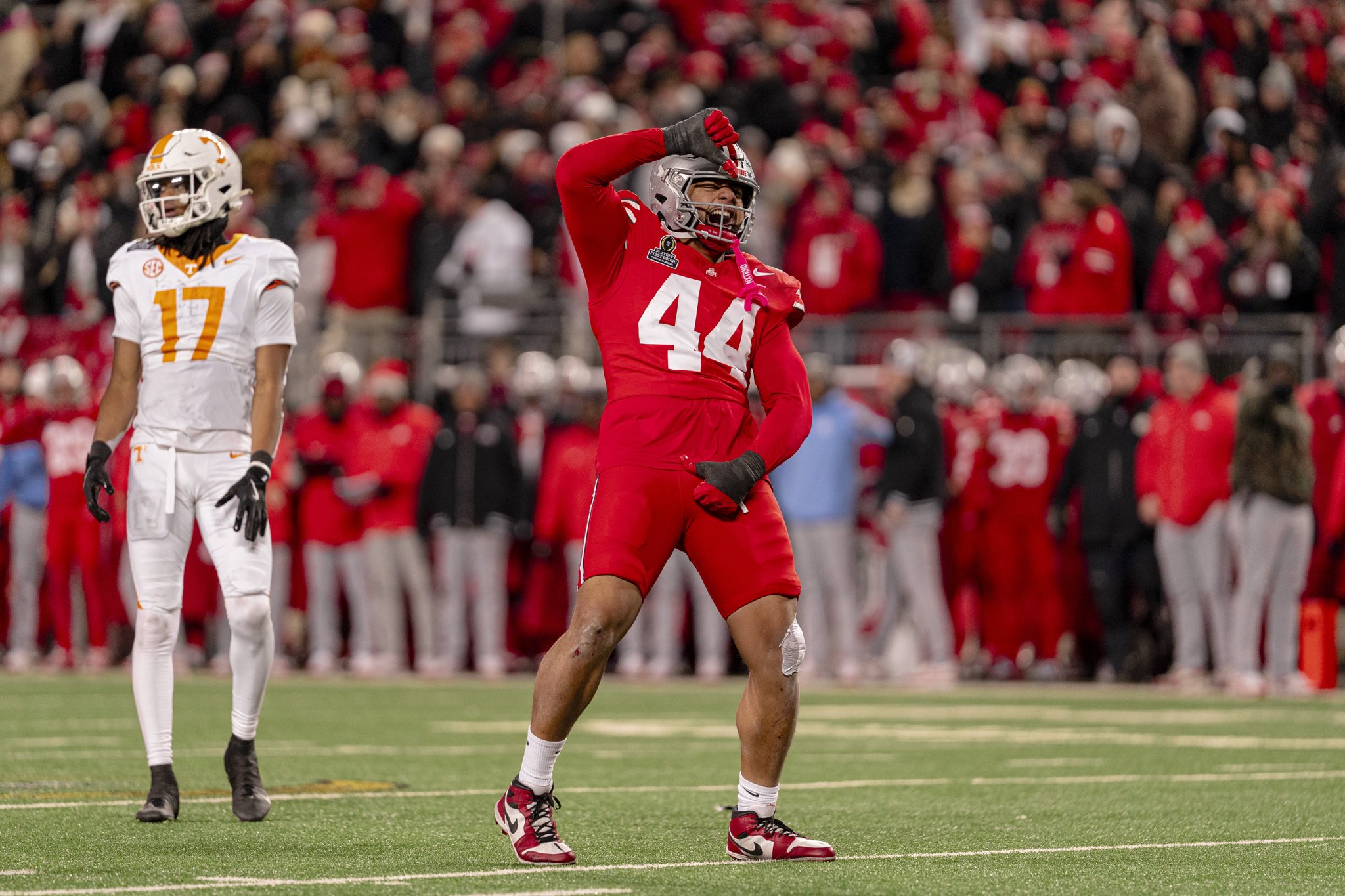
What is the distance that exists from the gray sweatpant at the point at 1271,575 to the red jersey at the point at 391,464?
19.5 feet

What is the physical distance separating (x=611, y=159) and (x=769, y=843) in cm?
191

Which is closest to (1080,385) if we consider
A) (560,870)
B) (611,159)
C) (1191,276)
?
(1191,276)

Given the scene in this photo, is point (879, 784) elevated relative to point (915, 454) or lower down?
lower down

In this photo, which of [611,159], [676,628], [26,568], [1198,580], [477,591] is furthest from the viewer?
[26,568]

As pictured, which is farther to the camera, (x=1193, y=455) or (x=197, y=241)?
(x=1193, y=455)

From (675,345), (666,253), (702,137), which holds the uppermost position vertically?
(702,137)

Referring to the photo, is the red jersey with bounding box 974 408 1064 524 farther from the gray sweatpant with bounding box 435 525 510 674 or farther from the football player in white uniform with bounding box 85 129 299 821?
the football player in white uniform with bounding box 85 129 299 821

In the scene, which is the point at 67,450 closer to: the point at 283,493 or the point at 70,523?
the point at 70,523

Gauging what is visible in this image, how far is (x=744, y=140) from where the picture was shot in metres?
19.0

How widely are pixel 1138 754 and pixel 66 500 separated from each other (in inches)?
373

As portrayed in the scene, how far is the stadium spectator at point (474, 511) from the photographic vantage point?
16.2 meters

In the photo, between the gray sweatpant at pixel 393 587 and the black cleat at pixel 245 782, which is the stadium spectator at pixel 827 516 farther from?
the black cleat at pixel 245 782

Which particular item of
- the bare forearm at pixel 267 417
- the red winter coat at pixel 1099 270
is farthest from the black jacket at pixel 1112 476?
the bare forearm at pixel 267 417

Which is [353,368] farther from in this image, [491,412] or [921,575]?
[921,575]
